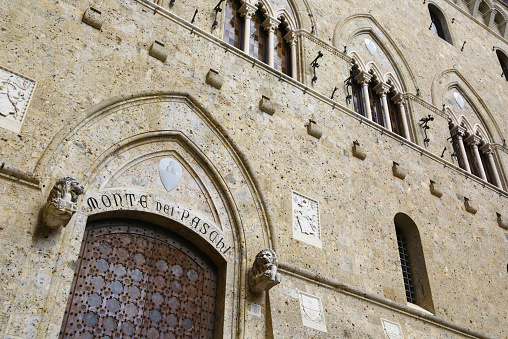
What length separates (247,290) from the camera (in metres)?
6.17

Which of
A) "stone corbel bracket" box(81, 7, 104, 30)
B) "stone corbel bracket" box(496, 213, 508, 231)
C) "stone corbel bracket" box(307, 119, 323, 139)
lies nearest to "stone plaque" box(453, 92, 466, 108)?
"stone corbel bracket" box(496, 213, 508, 231)

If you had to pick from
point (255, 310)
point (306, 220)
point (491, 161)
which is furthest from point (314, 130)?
point (491, 161)

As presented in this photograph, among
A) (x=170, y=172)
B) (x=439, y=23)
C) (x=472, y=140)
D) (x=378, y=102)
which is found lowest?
(x=170, y=172)

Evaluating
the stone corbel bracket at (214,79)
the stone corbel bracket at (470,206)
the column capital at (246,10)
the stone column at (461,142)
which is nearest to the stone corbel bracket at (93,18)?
the stone corbel bracket at (214,79)

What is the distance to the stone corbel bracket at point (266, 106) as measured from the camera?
7781 millimetres

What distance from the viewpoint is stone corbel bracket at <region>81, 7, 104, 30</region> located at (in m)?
6.60

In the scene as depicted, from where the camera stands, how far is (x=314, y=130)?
8203 mm

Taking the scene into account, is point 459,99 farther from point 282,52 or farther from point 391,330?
point 391,330

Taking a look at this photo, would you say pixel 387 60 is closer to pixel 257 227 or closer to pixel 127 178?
pixel 257 227

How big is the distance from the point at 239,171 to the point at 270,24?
3.51m

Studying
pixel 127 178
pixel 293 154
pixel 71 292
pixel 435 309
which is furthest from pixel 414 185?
pixel 71 292

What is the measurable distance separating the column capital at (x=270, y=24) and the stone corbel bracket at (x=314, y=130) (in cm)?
207

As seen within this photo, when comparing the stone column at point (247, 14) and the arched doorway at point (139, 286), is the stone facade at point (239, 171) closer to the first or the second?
the stone column at point (247, 14)

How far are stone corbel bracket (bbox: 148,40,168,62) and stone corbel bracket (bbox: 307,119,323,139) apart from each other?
8.14ft
